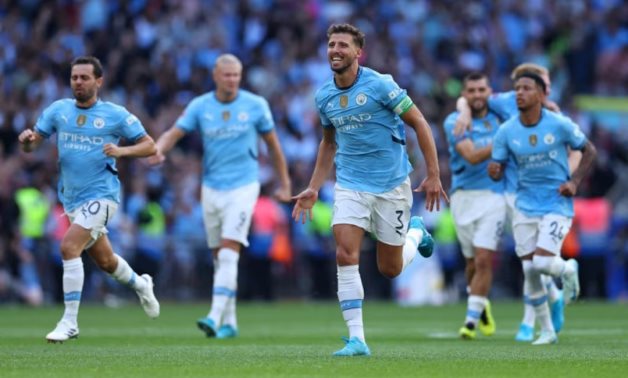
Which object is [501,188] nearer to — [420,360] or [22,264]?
[420,360]

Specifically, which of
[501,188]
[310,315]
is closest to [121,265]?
[501,188]

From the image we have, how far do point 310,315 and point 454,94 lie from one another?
956cm

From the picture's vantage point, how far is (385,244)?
39.3 ft

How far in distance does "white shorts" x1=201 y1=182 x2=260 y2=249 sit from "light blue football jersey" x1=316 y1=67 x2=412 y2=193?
4.20 m

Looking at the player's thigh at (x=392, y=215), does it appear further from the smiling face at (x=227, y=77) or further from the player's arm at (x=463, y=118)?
the smiling face at (x=227, y=77)

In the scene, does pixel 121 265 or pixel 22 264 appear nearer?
pixel 121 265

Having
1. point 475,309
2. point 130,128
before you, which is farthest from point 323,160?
point 475,309

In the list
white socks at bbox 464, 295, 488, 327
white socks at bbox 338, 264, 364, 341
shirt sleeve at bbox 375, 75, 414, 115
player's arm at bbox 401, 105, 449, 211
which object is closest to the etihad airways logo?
shirt sleeve at bbox 375, 75, 414, 115

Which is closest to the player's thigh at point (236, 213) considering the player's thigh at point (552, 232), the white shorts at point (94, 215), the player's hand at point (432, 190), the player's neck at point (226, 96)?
the player's neck at point (226, 96)

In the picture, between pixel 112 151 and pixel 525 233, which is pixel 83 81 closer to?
pixel 112 151

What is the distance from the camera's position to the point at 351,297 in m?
11.6

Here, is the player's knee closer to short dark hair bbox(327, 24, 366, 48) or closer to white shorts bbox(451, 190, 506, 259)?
short dark hair bbox(327, 24, 366, 48)

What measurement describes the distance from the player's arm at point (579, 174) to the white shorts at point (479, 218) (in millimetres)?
1713

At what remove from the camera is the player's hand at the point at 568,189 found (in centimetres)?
Result: 1400
